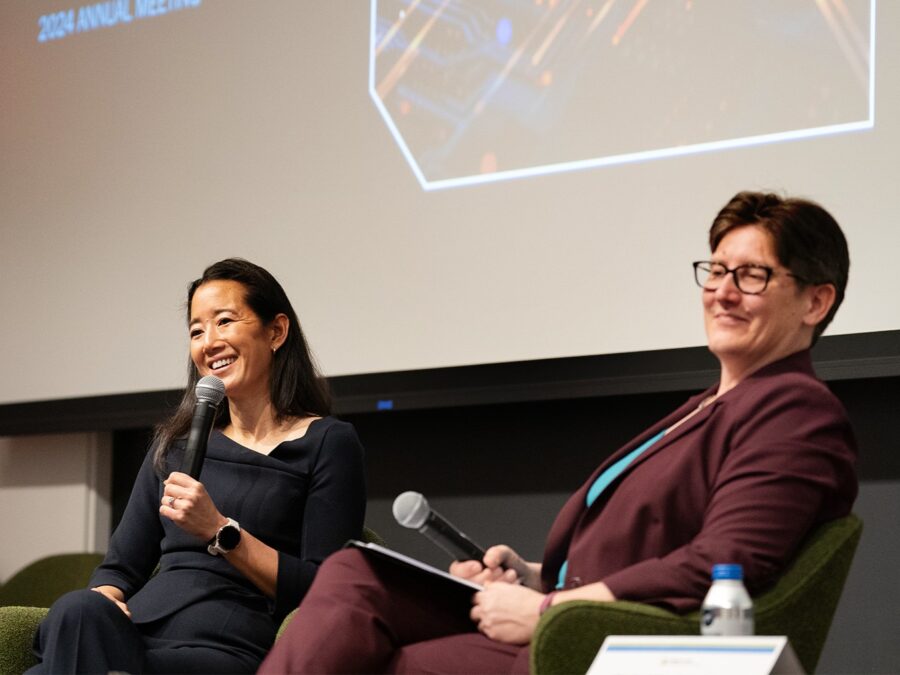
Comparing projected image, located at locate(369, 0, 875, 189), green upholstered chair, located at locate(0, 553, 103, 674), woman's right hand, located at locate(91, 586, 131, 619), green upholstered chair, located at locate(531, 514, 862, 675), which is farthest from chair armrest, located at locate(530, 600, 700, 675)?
green upholstered chair, located at locate(0, 553, 103, 674)

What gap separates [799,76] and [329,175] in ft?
5.33

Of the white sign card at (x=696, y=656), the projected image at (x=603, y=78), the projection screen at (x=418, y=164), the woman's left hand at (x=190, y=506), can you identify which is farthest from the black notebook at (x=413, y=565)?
the projected image at (x=603, y=78)

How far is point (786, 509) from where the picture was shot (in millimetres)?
1812

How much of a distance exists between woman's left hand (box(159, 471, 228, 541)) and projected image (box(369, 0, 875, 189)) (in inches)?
71.7

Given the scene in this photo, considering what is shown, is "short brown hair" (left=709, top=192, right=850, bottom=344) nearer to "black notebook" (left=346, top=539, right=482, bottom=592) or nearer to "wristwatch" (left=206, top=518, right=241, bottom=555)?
"black notebook" (left=346, top=539, right=482, bottom=592)

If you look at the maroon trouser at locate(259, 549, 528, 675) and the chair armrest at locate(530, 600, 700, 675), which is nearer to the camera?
the chair armrest at locate(530, 600, 700, 675)

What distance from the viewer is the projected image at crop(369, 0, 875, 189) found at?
3.38 meters

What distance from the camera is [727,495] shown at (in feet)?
6.07

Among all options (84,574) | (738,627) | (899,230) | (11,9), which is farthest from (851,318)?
(11,9)

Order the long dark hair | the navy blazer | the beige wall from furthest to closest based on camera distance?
1. the beige wall
2. the long dark hair
3. the navy blazer

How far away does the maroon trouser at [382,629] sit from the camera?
1.84 metres

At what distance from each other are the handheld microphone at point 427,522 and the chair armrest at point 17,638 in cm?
97

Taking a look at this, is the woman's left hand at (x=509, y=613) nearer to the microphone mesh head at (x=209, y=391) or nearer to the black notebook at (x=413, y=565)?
the black notebook at (x=413, y=565)

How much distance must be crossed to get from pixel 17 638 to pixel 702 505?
137cm
